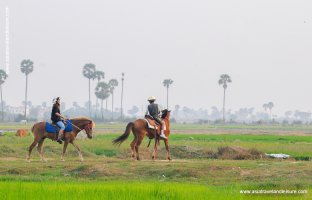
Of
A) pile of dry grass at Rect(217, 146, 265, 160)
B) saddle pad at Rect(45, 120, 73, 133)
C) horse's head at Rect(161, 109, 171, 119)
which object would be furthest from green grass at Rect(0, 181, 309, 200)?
pile of dry grass at Rect(217, 146, 265, 160)

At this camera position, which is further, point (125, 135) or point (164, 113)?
point (164, 113)

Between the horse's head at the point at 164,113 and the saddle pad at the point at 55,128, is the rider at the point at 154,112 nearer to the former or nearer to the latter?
the horse's head at the point at 164,113

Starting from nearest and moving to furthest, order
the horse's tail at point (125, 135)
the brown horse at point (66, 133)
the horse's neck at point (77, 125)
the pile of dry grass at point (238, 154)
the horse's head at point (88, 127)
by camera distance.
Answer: the horse's tail at point (125, 135)
the brown horse at point (66, 133)
the horse's neck at point (77, 125)
the horse's head at point (88, 127)
the pile of dry grass at point (238, 154)

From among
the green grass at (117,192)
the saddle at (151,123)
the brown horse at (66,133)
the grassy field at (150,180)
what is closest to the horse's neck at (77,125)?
the brown horse at (66,133)

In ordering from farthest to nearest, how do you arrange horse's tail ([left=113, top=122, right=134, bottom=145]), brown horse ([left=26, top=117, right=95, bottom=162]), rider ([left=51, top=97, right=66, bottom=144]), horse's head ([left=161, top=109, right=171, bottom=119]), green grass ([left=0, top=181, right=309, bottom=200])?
horse's head ([left=161, top=109, right=171, bottom=119]) → brown horse ([left=26, top=117, right=95, bottom=162]) → horse's tail ([left=113, top=122, right=134, bottom=145]) → rider ([left=51, top=97, right=66, bottom=144]) → green grass ([left=0, top=181, right=309, bottom=200])

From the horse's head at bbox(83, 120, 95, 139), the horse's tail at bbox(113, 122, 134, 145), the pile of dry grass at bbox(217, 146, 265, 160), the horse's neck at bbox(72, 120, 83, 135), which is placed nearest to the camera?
the horse's tail at bbox(113, 122, 134, 145)

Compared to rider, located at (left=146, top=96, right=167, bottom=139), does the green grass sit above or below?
A: below

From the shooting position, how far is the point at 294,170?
23.5 m

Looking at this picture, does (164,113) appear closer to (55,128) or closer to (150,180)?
(55,128)

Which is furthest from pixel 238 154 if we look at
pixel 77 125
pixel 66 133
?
pixel 66 133

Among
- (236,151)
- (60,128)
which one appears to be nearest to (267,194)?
(60,128)

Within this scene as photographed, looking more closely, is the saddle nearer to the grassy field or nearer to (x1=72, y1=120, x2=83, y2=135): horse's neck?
(x1=72, y1=120, x2=83, y2=135): horse's neck

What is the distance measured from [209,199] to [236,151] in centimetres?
1854

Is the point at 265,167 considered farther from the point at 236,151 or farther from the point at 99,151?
the point at 99,151
